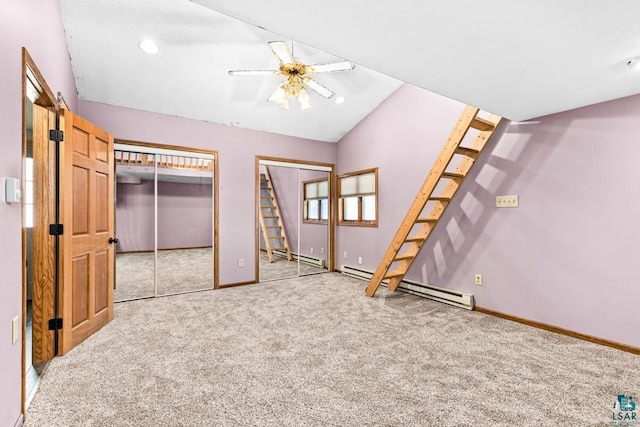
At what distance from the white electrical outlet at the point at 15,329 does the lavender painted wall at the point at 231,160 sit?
2.88 meters

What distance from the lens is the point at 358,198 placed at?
5324 mm

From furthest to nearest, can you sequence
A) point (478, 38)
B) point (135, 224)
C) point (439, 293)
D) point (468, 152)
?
point (135, 224) < point (439, 293) < point (468, 152) < point (478, 38)

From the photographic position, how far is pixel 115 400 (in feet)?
5.97

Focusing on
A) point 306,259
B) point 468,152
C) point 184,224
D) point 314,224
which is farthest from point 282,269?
point 468,152

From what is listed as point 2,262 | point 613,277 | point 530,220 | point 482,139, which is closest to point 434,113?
point 482,139

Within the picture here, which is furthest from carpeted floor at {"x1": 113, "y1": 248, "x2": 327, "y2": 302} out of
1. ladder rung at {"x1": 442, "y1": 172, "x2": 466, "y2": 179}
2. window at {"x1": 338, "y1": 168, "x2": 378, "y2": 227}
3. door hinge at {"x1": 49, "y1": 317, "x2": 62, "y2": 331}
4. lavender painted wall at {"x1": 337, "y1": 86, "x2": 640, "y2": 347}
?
ladder rung at {"x1": 442, "y1": 172, "x2": 466, "y2": 179}

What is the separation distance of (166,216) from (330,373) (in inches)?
134

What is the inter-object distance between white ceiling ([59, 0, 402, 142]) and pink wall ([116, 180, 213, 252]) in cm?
111

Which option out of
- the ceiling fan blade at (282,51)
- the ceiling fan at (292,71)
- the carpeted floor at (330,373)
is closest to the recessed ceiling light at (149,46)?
the ceiling fan at (292,71)

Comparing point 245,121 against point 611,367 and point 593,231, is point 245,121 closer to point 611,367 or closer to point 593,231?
point 593,231

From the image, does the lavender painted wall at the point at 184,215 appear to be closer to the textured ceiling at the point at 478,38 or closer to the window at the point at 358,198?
the window at the point at 358,198

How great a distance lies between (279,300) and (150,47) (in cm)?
326

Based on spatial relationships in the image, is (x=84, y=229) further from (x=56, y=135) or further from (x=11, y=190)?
(x=11, y=190)

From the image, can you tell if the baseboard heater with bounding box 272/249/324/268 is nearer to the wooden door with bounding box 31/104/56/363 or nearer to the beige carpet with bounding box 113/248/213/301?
the beige carpet with bounding box 113/248/213/301
